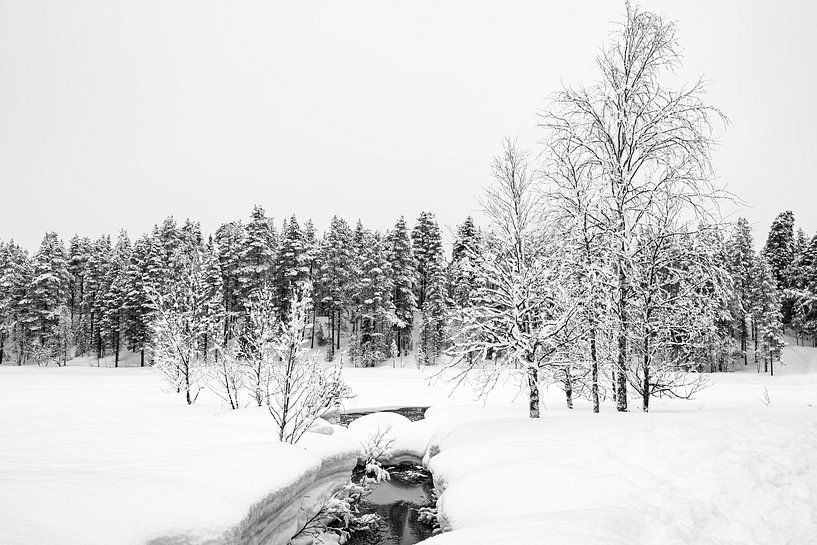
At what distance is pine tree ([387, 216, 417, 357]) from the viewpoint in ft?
160

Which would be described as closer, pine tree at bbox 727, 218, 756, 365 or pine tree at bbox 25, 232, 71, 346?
pine tree at bbox 727, 218, 756, 365

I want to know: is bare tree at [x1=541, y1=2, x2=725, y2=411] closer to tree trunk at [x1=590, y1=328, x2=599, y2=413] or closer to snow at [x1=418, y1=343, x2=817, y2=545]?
tree trunk at [x1=590, y1=328, x2=599, y2=413]

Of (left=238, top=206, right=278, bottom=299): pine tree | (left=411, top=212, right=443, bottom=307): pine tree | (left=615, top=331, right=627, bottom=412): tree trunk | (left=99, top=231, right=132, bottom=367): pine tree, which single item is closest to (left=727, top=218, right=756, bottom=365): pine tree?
(left=411, top=212, right=443, bottom=307): pine tree

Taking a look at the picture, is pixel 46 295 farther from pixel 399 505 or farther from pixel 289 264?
pixel 399 505

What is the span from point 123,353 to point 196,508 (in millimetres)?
56304

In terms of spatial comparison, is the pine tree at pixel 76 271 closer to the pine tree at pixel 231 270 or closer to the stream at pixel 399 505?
the pine tree at pixel 231 270

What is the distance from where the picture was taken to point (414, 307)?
162 ft

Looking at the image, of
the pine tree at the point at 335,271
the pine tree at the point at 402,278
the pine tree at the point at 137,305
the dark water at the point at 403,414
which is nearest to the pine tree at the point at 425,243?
the pine tree at the point at 402,278

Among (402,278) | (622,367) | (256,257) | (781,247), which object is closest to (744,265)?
(781,247)

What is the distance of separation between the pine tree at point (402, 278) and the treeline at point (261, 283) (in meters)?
0.11

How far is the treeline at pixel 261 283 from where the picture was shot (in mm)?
46656

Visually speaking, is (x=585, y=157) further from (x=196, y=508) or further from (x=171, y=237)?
(x=171, y=237)

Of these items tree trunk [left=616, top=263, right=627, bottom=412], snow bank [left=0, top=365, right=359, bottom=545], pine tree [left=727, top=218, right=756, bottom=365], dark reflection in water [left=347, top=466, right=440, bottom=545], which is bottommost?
dark reflection in water [left=347, top=466, right=440, bottom=545]

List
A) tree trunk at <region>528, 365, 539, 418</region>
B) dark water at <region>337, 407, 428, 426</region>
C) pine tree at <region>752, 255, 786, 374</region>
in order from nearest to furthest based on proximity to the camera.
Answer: tree trunk at <region>528, 365, 539, 418</region>
dark water at <region>337, 407, 428, 426</region>
pine tree at <region>752, 255, 786, 374</region>
